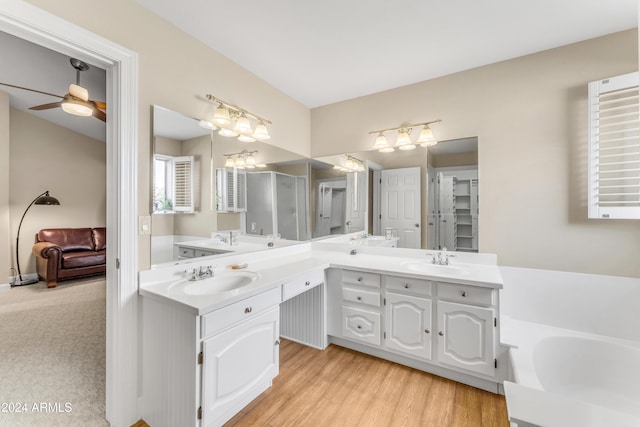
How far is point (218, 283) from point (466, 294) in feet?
5.62

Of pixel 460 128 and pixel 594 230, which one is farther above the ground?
pixel 460 128

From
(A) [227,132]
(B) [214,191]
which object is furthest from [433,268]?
(A) [227,132]

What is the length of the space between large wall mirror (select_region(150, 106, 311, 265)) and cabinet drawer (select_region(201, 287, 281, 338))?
2.10 ft

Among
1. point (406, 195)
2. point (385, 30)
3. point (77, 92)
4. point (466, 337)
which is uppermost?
point (385, 30)

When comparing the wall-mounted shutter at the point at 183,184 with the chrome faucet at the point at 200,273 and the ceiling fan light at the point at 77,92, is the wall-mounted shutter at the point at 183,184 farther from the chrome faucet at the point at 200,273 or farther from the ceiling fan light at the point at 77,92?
the ceiling fan light at the point at 77,92

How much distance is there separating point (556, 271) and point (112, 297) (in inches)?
119

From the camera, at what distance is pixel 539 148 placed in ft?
6.76

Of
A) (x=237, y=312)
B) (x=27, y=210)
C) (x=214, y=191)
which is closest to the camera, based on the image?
(x=237, y=312)

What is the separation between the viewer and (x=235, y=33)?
189 centimetres

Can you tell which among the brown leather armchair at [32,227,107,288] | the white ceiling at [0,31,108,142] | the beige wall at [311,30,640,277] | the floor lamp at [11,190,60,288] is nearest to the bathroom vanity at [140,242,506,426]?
the beige wall at [311,30,640,277]

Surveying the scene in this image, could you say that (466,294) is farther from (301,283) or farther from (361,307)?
(301,283)

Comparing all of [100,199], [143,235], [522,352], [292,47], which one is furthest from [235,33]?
[100,199]

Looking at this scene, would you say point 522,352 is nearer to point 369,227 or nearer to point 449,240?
point 449,240

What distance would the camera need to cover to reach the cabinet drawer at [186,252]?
Answer: 6.03 feet
